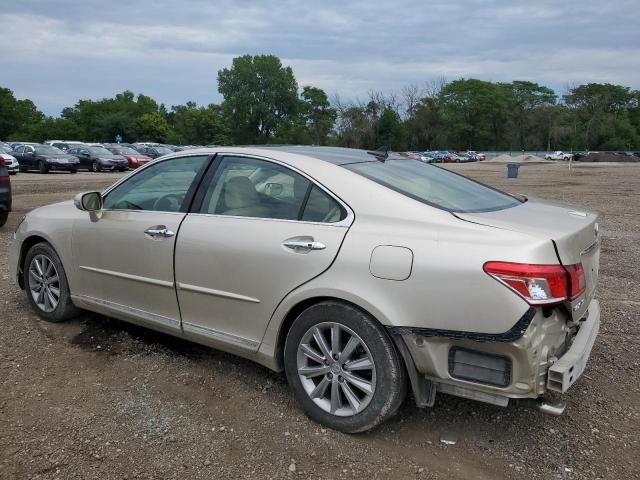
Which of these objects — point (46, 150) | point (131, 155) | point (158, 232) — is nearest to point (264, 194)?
point (158, 232)

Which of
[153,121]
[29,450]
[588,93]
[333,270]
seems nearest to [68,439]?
[29,450]

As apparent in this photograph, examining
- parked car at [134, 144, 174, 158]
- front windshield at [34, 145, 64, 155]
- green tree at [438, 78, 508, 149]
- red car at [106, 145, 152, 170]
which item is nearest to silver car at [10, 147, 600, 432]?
front windshield at [34, 145, 64, 155]

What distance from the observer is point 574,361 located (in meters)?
2.81

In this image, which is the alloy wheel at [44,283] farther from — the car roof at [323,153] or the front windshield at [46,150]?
the front windshield at [46,150]

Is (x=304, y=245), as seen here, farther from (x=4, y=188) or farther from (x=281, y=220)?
(x=4, y=188)

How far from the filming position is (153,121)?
99.2m

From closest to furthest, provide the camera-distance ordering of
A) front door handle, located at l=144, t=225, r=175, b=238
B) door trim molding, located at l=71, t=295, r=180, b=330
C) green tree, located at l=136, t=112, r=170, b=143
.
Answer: front door handle, located at l=144, t=225, r=175, b=238
door trim molding, located at l=71, t=295, r=180, b=330
green tree, located at l=136, t=112, r=170, b=143

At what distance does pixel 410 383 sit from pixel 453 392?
24 cm

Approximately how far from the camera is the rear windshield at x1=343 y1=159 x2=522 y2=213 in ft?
10.6

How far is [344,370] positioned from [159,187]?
199cm

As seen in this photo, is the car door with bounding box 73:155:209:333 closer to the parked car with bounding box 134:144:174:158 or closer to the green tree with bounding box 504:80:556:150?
the parked car with bounding box 134:144:174:158

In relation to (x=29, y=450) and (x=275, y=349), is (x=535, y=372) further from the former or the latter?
(x=29, y=450)

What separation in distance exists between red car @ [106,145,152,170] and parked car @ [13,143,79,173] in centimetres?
449

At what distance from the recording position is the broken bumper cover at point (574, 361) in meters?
2.71
